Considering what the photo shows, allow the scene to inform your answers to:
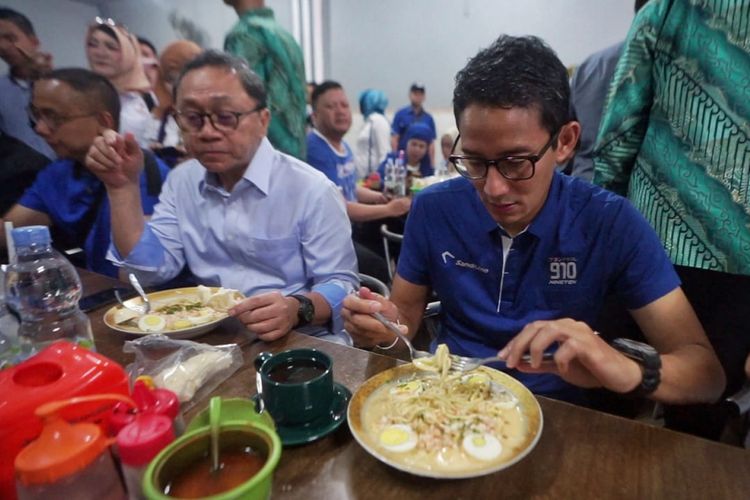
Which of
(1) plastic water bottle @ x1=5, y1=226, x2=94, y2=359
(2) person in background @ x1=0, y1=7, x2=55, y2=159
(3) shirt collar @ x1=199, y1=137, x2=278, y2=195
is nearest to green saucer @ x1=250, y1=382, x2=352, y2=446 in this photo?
(1) plastic water bottle @ x1=5, y1=226, x2=94, y2=359

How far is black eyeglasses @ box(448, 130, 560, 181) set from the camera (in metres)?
1.08

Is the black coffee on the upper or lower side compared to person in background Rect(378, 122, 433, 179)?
upper

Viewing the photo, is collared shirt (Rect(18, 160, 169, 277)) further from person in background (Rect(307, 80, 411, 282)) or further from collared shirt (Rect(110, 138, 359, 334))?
person in background (Rect(307, 80, 411, 282))

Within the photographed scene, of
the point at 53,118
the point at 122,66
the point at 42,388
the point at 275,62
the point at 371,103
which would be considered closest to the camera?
the point at 42,388

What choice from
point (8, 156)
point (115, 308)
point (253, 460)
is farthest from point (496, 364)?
point (8, 156)

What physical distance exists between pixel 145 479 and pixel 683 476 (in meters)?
0.78

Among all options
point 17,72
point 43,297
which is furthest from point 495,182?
point 17,72

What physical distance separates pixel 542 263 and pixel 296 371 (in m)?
0.73

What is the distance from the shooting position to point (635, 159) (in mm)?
1553

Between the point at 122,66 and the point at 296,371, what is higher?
the point at 122,66

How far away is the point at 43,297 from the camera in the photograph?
117 cm

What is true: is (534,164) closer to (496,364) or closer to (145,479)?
(496,364)

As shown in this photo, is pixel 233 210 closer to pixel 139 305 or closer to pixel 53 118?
pixel 139 305

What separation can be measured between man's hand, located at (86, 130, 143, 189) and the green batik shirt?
5.31 feet
